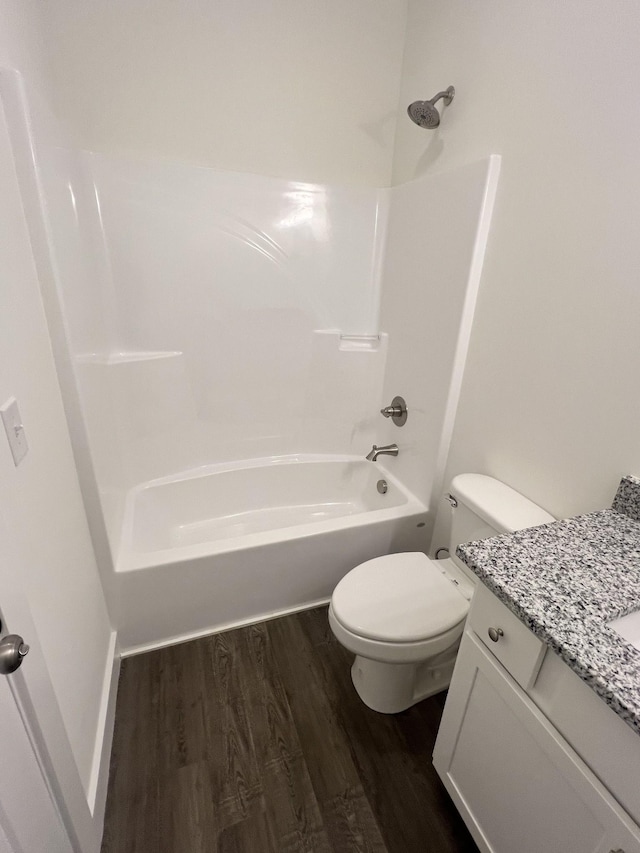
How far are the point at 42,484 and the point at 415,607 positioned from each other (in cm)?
107

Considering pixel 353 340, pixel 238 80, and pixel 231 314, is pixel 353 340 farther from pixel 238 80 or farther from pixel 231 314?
pixel 238 80

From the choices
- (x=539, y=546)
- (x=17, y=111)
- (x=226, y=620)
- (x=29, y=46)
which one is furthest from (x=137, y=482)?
(x=539, y=546)

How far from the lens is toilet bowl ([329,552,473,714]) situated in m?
1.15

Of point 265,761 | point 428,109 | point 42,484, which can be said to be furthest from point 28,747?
point 428,109

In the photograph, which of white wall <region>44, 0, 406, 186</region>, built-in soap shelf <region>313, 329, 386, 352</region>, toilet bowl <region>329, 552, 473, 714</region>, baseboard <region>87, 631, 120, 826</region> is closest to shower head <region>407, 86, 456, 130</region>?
white wall <region>44, 0, 406, 186</region>

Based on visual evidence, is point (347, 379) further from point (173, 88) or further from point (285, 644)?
point (173, 88)

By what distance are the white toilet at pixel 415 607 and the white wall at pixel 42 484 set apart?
0.70 m

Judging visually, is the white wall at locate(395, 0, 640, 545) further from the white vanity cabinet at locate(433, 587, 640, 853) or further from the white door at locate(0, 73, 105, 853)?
the white door at locate(0, 73, 105, 853)

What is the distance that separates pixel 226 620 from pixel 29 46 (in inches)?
79.0

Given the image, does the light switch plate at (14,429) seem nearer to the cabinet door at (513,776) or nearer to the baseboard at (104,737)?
the baseboard at (104,737)

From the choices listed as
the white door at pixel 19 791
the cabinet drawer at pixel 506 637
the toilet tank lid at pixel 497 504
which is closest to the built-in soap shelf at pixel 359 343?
the toilet tank lid at pixel 497 504

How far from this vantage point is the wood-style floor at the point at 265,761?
105 centimetres

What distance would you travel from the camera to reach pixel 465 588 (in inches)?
52.1

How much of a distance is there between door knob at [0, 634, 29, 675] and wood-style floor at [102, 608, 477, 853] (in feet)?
2.92
